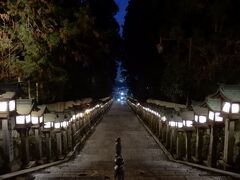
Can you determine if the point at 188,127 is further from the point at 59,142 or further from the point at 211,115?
the point at 59,142

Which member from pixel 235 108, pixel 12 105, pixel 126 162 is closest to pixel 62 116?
pixel 126 162

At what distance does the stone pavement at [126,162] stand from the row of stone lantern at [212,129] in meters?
0.97

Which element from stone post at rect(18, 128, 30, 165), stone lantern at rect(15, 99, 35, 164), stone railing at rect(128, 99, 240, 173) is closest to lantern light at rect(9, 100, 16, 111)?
stone lantern at rect(15, 99, 35, 164)

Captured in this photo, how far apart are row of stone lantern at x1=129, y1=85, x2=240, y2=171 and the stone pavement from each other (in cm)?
97

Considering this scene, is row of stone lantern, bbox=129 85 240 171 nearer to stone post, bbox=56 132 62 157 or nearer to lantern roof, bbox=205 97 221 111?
lantern roof, bbox=205 97 221 111

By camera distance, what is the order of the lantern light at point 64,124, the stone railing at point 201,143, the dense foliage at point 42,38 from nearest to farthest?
the stone railing at point 201,143 < the dense foliage at point 42,38 < the lantern light at point 64,124

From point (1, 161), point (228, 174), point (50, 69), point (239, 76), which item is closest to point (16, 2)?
point (50, 69)

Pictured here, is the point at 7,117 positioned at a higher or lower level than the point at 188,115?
higher

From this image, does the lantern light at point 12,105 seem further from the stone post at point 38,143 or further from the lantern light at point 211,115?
the lantern light at point 211,115

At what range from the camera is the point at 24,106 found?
510 inches

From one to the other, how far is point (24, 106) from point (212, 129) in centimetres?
774

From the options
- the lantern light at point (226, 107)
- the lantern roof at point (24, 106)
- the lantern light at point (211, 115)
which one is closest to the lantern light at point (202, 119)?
the lantern light at point (211, 115)

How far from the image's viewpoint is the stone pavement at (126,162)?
37.2 ft

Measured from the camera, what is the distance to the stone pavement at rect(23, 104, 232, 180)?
37.2 ft
